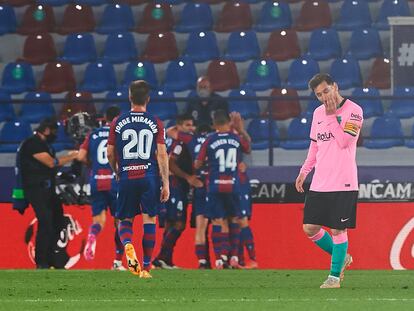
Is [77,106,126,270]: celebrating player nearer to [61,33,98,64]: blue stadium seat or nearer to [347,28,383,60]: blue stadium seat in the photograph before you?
[61,33,98,64]: blue stadium seat

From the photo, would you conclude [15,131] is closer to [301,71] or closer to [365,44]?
[301,71]

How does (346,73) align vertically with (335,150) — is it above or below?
above

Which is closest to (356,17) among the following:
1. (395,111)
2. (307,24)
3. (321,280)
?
(307,24)

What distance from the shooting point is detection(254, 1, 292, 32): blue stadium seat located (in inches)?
863

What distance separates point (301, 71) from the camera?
2100 centimetres

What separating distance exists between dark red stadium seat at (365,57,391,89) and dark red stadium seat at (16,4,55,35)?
Answer: 18.9ft

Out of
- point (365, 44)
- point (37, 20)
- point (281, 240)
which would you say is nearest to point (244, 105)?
point (365, 44)

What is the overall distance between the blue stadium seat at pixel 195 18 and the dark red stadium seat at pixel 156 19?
210 millimetres

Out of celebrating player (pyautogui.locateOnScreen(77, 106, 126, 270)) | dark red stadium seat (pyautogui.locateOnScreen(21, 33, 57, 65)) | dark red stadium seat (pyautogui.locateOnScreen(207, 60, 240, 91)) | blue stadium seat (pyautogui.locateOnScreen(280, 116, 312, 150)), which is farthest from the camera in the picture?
dark red stadium seat (pyautogui.locateOnScreen(21, 33, 57, 65))

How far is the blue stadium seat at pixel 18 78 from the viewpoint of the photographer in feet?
71.2

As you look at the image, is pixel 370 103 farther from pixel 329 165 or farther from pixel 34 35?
pixel 329 165

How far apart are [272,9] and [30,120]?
182 inches

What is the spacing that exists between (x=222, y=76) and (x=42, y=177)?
484 centimetres

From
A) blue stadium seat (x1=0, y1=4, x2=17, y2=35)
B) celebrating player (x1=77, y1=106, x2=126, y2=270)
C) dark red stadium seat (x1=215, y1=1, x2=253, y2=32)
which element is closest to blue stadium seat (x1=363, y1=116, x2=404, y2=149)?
dark red stadium seat (x1=215, y1=1, x2=253, y2=32)
